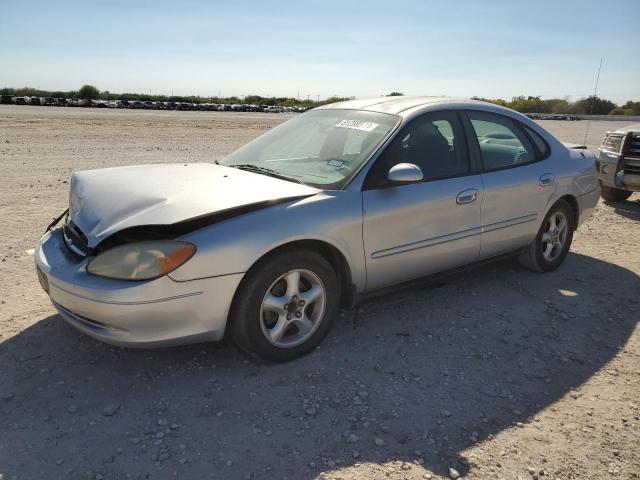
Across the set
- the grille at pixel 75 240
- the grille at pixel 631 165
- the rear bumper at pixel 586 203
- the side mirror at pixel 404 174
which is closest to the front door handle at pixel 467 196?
the side mirror at pixel 404 174

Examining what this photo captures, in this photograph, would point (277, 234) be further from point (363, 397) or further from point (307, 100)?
point (307, 100)

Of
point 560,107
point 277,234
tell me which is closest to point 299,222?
point 277,234

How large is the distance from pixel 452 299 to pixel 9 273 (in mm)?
3785

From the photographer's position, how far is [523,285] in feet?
15.5

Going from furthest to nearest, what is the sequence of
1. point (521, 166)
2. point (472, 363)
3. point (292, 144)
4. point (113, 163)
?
point (113, 163), point (521, 166), point (292, 144), point (472, 363)

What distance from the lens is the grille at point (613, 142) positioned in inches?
314

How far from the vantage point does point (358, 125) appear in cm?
393

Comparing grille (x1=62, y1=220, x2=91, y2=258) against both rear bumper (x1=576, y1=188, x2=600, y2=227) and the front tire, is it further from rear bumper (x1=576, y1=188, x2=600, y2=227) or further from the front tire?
rear bumper (x1=576, y1=188, x2=600, y2=227)

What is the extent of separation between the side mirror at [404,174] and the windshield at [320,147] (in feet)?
0.77

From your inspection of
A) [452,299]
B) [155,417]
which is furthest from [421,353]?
[155,417]

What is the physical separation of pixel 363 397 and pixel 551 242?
9.65ft

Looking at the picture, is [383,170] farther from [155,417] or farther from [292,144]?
[155,417]

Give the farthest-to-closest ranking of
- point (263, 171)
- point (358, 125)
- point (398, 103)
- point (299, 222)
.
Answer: point (398, 103) < point (358, 125) < point (263, 171) < point (299, 222)

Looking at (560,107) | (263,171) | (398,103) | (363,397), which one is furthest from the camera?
(560,107)
